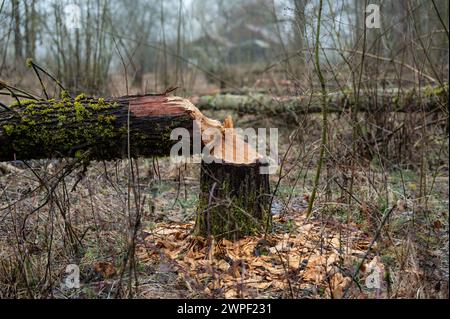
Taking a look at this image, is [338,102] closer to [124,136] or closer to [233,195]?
[233,195]

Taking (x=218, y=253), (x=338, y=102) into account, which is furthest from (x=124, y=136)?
(x=338, y=102)

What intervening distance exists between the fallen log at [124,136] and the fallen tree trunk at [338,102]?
2.22ft

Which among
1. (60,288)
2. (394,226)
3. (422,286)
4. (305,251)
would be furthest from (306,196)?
(60,288)

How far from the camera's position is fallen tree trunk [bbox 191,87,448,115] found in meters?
4.76

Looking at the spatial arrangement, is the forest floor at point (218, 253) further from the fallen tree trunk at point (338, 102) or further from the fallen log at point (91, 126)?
the fallen tree trunk at point (338, 102)

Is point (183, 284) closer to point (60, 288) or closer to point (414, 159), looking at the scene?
point (60, 288)

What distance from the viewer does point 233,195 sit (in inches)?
119

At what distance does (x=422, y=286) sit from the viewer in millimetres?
2158

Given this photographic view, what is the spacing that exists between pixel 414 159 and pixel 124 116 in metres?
3.61

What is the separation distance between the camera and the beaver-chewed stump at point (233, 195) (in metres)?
2.99

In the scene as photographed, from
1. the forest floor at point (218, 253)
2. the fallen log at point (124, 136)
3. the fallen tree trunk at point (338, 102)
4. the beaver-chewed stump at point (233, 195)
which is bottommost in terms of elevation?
the forest floor at point (218, 253)

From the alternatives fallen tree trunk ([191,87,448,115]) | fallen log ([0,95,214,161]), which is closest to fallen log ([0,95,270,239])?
fallen log ([0,95,214,161])

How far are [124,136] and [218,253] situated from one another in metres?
0.91

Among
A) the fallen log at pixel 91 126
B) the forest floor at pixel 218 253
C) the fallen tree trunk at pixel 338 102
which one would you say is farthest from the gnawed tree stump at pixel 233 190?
the fallen tree trunk at pixel 338 102
